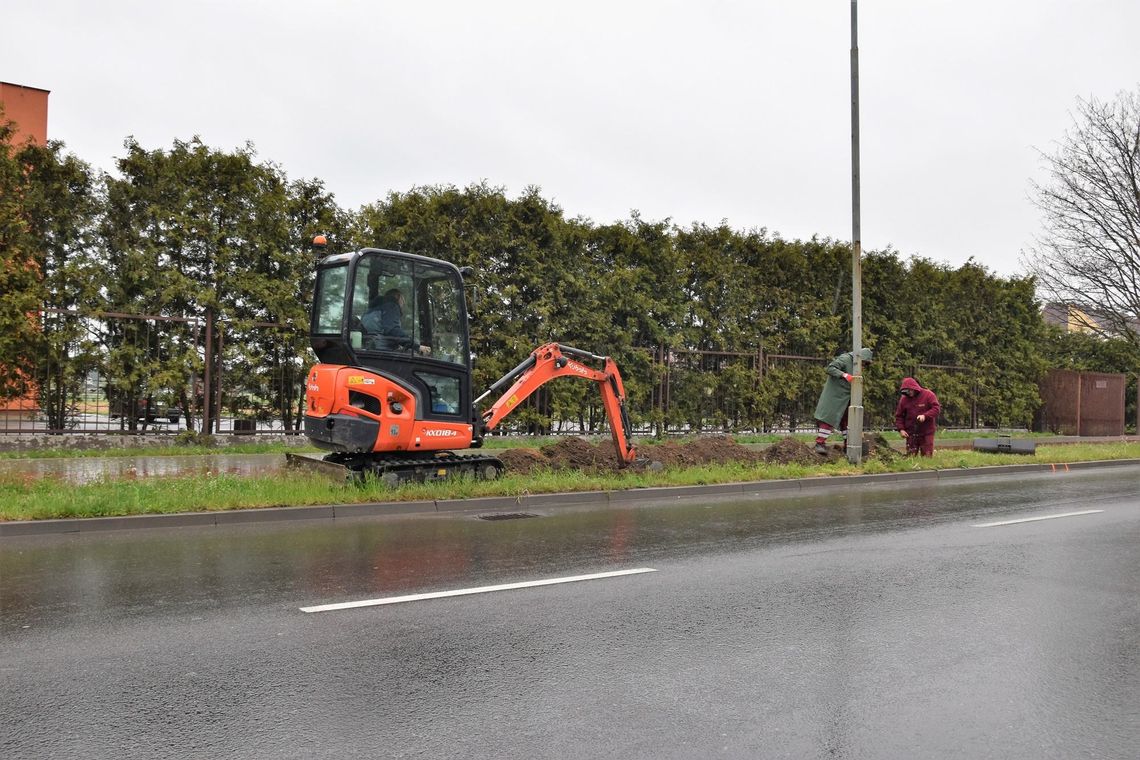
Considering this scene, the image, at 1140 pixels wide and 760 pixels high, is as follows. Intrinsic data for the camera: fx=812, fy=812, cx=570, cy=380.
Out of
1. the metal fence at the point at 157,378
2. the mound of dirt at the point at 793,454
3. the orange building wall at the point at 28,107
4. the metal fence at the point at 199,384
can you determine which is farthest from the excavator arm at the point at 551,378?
the orange building wall at the point at 28,107

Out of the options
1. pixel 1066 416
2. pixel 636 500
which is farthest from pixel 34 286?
pixel 1066 416

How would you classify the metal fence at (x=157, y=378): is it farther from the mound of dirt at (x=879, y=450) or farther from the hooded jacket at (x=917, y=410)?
the hooded jacket at (x=917, y=410)

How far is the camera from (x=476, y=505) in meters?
10.4

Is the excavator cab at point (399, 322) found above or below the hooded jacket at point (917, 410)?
above

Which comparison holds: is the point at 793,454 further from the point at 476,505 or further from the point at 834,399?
the point at 476,505

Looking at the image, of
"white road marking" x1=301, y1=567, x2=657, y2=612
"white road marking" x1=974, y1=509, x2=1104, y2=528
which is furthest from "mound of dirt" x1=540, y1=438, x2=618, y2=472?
"white road marking" x1=301, y1=567, x2=657, y2=612

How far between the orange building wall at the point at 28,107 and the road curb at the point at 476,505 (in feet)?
70.8

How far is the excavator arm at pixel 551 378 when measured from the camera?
11789 millimetres

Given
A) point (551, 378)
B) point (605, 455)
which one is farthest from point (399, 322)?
point (605, 455)

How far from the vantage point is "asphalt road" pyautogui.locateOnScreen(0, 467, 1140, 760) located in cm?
353

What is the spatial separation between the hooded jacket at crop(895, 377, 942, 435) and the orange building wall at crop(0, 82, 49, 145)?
84.1ft

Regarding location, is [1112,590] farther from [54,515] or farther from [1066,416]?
[1066,416]

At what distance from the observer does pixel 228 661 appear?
442 cm

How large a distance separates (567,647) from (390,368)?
6.23 metres
